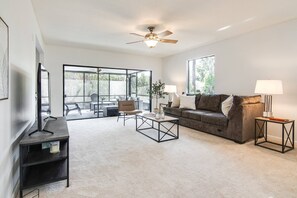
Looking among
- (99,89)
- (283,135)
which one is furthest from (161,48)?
(283,135)

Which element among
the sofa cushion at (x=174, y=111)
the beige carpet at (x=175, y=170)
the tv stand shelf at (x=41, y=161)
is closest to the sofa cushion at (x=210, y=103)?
the sofa cushion at (x=174, y=111)

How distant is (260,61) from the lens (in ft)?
13.1

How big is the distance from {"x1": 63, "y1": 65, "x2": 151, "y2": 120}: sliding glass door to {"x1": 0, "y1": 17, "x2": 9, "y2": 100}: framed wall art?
4554 mm

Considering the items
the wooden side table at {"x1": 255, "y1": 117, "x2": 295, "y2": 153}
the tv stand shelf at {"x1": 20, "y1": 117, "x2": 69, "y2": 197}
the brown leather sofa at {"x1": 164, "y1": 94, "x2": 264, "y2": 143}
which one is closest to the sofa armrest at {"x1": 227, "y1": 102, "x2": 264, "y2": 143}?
the brown leather sofa at {"x1": 164, "y1": 94, "x2": 264, "y2": 143}

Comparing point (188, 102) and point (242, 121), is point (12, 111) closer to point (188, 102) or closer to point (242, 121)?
point (242, 121)

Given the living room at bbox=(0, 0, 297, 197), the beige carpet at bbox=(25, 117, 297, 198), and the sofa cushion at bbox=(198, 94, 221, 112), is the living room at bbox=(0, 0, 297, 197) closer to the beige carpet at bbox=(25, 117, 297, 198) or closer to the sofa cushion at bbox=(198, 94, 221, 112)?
the beige carpet at bbox=(25, 117, 297, 198)

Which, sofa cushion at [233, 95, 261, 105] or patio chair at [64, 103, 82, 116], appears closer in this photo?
sofa cushion at [233, 95, 261, 105]

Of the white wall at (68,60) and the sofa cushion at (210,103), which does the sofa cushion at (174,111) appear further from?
the white wall at (68,60)

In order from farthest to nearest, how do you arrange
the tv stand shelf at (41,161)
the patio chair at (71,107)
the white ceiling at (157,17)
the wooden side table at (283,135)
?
the patio chair at (71,107) < the wooden side table at (283,135) < the white ceiling at (157,17) < the tv stand shelf at (41,161)

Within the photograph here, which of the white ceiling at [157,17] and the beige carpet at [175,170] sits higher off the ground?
the white ceiling at [157,17]

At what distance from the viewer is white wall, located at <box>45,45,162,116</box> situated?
5516 mm

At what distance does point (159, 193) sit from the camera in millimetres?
1841

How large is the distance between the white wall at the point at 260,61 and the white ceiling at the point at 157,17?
0.26 m

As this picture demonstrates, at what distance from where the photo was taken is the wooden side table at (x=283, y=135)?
313 cm
